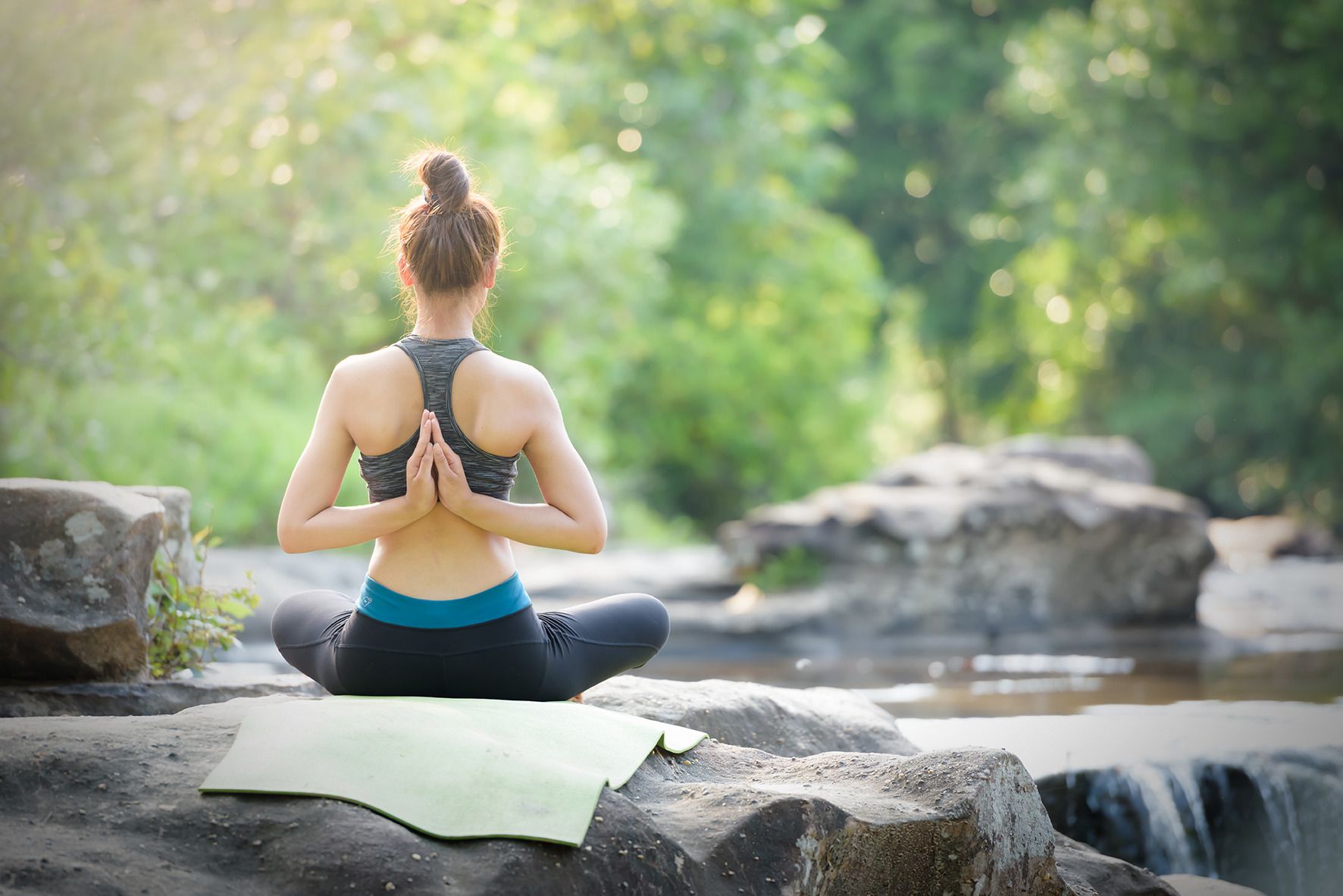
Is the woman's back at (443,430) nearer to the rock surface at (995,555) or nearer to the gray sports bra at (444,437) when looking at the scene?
the gray sports bra at (444,437)

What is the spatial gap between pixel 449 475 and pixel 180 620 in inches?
63.9

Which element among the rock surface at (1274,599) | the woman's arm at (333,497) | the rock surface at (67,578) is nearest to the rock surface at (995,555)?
the rock surface at (1274,599)

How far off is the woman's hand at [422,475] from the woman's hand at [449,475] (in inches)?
0.5

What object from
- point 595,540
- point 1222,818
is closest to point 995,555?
point 1222,818

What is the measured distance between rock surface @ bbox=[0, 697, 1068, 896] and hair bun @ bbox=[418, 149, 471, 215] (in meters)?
1.27

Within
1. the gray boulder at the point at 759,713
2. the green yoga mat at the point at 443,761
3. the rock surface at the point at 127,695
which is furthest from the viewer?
the gray boulder at the point at 759,713

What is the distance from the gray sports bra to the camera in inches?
116

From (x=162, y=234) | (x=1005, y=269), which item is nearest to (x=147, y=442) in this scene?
(x=162, y=234)

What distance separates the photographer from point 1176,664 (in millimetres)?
7945

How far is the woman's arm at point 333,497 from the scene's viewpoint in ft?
9.37

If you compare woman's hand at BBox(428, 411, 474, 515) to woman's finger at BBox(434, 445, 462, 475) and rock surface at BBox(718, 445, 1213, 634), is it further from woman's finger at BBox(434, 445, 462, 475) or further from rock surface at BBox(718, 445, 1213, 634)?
rock surface at BBox(718, 445, 1213, 634)

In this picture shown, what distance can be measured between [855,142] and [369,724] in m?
19.6

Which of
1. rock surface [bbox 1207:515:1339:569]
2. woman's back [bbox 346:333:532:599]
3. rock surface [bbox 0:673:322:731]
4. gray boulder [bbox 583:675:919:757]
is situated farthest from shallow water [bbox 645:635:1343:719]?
rock surface [bbox 1207:515:1339:569]

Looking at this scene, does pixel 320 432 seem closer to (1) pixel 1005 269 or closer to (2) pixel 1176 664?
(2) pixel 1176 664
